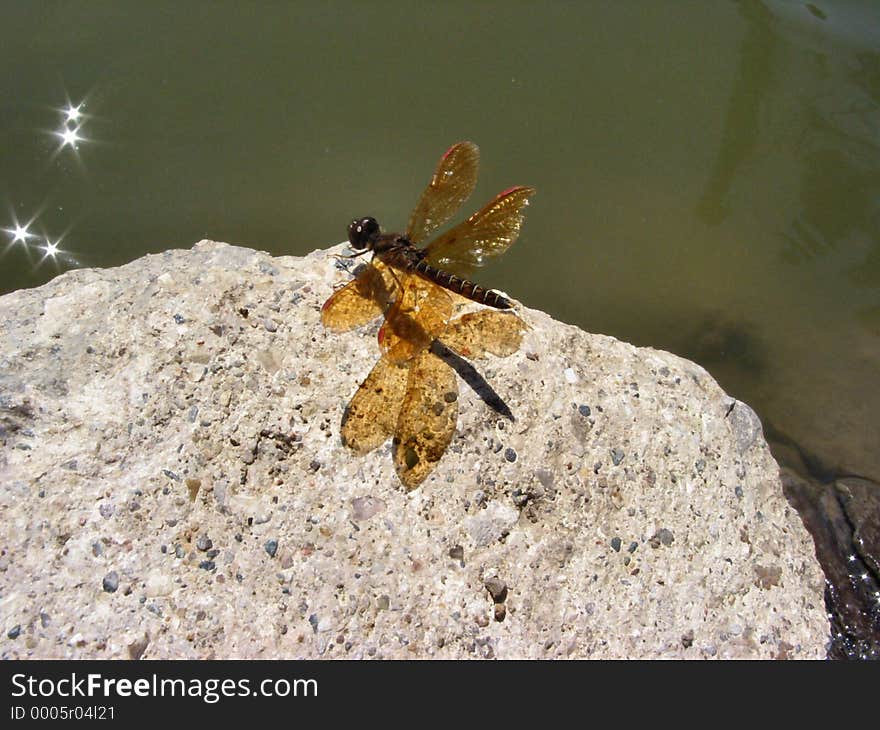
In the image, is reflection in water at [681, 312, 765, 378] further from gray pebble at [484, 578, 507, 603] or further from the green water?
gray pebble at [484, 578, 507, 603]

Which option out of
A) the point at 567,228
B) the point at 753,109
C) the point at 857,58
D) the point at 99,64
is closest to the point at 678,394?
the point at 567,228

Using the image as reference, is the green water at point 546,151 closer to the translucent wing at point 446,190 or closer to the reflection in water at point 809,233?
the reflection in water at point 809,233

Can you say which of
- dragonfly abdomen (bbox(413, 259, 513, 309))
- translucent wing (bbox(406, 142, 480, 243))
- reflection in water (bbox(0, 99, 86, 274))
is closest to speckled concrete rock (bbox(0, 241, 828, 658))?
dragonfly abdomen (bbox(413, 259, 513, 309))

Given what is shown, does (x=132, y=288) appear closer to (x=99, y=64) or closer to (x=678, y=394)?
(x=678, y=394)

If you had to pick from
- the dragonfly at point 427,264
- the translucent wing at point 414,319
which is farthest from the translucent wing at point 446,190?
the translucent wing at point 414,319

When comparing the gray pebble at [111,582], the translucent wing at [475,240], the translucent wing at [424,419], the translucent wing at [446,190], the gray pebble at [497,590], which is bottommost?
the gray pebble at [497,590]

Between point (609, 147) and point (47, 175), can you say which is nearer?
point (47, 175)

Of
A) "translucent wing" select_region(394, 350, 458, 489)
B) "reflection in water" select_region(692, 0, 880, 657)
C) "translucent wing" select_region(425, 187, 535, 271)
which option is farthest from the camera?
"reflection in water" select_region(692, 0, 880, 657)
